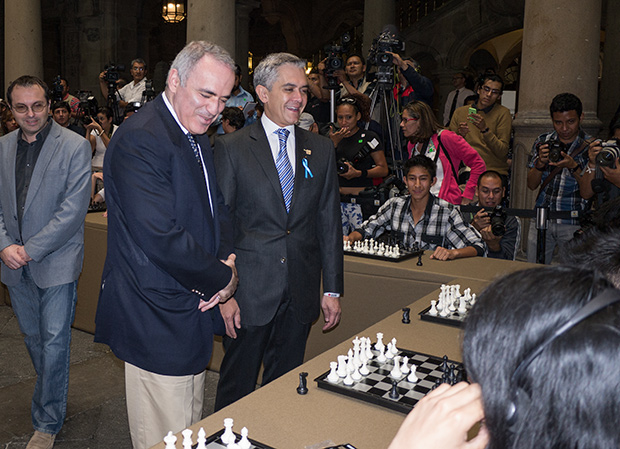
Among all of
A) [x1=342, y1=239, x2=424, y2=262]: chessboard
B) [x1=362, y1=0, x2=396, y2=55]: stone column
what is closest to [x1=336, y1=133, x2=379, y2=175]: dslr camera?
[x1=342, y1=239, x2=424, y2=262]: chessboard

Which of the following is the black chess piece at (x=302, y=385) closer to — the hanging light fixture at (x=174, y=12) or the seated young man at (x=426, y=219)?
the seated young man at (x=426, y=219)

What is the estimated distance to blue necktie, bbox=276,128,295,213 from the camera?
99.6 inches

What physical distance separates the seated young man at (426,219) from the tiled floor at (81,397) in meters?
1.52

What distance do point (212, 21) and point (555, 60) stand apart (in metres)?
Answer: 3.72

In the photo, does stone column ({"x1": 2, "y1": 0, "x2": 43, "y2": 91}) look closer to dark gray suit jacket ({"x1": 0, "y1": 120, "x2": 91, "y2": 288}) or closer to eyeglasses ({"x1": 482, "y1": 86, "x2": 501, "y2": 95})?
eyeglasses ({"x1": 482, "y1": 86, "x2": 501, "y2": 95})

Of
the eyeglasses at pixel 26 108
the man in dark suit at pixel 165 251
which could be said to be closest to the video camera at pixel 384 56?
the eyeglasses at pixel 26 108

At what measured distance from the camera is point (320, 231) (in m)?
2.64

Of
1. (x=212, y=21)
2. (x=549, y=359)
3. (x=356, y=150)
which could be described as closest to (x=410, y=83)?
(x=356, y=150)

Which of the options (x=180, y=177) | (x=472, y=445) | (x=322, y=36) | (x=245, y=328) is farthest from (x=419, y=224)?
(x=322, y=36)

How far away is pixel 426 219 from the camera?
12.2ft

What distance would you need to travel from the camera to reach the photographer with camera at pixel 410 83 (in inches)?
192

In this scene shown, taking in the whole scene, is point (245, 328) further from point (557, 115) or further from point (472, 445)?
point (557, 115)

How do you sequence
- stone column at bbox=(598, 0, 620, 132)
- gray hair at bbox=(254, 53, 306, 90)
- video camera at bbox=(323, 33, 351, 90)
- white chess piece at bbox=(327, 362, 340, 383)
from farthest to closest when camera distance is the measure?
1. stone column at bbox=(598, 0, 620, 132)
2. video camera at bbox=(323, 33, 351, 90)
3. gray hair at bbox=(254, 53, 306, 90)
4. white chess piece at bbox=(327, 362, 340, 383)

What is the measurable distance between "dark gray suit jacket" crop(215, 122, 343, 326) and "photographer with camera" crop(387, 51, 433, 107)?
8.55ft
